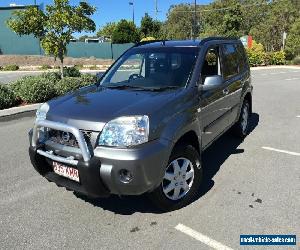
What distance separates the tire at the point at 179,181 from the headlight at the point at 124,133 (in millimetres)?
548

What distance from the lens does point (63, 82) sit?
12.3m

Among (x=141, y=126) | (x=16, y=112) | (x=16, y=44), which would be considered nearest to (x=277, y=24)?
(x=16, y=44)

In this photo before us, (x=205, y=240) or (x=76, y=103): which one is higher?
(x=76, y=103)

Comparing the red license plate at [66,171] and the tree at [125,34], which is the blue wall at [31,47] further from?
the red license plate at [66,171]

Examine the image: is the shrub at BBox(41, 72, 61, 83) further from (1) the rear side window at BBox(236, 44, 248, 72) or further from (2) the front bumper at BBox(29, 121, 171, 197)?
(2) the front bumper at BBox(29, 121, 171, 197)

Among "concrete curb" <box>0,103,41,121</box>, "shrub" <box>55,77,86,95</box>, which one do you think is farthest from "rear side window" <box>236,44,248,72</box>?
"shrub" <box>55,77,86,95</box>

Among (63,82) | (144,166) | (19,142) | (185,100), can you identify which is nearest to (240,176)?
(185,100)

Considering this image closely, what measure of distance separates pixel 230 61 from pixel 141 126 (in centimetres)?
296

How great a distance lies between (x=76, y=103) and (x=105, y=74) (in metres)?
1.40

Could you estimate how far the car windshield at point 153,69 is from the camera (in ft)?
14.9

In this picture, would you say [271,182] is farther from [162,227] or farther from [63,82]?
[63,82]

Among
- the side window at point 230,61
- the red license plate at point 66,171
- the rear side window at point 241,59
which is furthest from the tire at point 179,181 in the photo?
the rear side window at point 241,59

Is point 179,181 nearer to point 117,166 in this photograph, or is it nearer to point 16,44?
point 117,166

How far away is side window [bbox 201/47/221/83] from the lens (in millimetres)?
4770
